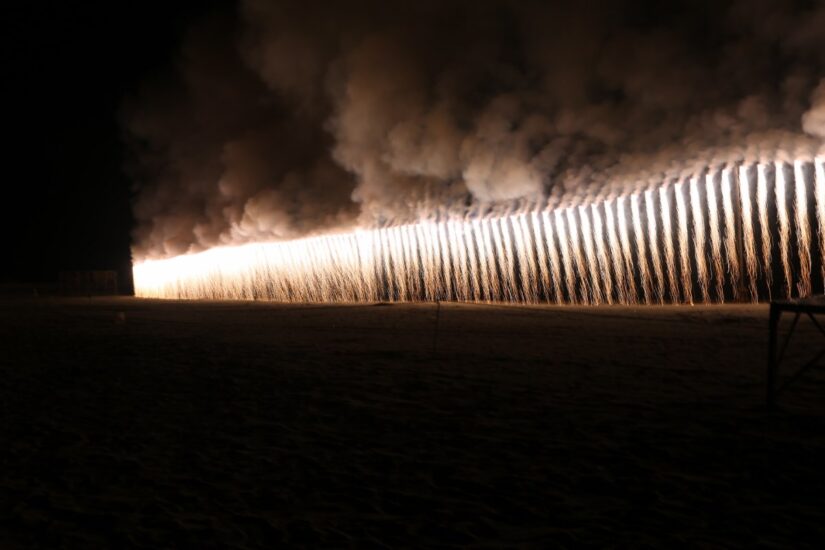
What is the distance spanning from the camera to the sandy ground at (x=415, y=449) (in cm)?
310

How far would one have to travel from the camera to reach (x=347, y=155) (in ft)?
65.4

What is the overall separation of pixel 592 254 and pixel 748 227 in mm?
3390

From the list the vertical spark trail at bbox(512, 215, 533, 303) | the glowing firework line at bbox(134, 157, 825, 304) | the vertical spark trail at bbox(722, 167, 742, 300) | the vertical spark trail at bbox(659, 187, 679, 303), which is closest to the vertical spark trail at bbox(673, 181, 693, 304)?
the glowing firework line at bbox(134, 157, 825, 304)

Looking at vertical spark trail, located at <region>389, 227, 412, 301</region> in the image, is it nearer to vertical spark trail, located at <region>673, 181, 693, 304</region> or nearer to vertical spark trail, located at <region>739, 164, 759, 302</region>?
vertical spark trail, located at <region>673, 181, 693, 304</region>

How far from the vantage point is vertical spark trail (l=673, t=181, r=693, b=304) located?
510 inches

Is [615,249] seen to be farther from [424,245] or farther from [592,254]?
[424,245]

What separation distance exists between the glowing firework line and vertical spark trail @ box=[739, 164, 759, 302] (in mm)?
27

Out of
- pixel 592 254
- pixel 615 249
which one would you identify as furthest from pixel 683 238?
pixel 592 254

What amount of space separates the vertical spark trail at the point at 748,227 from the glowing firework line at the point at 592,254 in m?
0.03

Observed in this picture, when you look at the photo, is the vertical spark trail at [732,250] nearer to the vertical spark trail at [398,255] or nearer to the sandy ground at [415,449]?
the sandy ground at [415,449]

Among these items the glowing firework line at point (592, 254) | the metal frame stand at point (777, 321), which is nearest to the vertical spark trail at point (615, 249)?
the glowing firework line at point (592, 254)

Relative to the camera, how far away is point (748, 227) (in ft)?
43.0

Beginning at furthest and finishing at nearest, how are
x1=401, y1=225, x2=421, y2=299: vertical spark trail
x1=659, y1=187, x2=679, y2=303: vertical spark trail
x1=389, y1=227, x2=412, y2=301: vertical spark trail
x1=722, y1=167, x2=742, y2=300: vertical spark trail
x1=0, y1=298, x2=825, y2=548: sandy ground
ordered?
1. x1=389, y1=227, x2=412, y2=301: vertical spark trail
2. x1=401, y1=225, x2=421, y2=299: vertical spark trail
3. x1=722, y1=167, x2=742, y2=300: vertical spark trail
4. x1=659, y1=187, x2=679, y2=303: vertical spark trail
5. x1=0, y1=298, x2=825, y2=548: sandy ground

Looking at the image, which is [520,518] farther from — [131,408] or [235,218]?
[235,218]
